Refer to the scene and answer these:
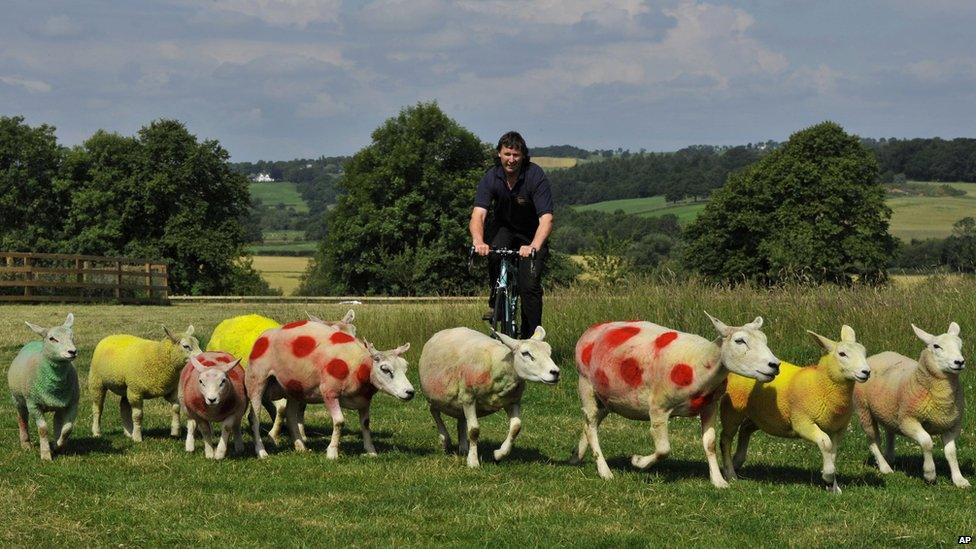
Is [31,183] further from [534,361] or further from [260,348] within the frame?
[534,361]

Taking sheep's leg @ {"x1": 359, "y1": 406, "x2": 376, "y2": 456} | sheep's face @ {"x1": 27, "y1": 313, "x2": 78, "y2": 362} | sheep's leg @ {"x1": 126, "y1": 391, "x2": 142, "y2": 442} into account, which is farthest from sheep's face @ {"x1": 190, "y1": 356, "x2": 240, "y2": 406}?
sheep's leg @ {"x1": 126, "y1": 391, "x2": 142, "y2": 442}

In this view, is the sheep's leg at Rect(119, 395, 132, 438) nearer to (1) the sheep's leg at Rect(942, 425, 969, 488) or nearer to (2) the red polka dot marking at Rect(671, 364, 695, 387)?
(2) the red polka dot marking at Rect(671, 364, 695, 387)

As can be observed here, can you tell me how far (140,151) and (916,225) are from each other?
6704 centimetres

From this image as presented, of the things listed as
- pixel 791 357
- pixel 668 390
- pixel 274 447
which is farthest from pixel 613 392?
pixel 791 357

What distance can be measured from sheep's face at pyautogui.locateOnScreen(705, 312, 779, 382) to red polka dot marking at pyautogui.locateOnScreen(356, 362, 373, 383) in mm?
3348

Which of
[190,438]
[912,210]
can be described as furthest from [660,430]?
[912,210]

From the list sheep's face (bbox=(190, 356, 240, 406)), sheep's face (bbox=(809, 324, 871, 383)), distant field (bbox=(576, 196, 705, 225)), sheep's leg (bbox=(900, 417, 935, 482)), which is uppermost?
sheep's face (bbox=(809, 324, 871, 383))

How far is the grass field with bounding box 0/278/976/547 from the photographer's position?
291 inches

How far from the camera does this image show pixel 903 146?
13900 cm

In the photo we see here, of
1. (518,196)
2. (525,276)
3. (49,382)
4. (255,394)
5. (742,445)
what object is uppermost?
(518,196)

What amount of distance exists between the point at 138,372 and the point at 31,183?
2400 inches

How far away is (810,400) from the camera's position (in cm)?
894

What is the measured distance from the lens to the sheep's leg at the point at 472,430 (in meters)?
9.85

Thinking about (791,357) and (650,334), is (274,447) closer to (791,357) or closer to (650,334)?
(650,334)
